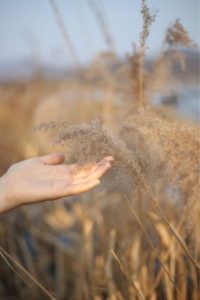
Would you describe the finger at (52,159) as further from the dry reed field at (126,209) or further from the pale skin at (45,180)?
the dry reed field at (126,209)

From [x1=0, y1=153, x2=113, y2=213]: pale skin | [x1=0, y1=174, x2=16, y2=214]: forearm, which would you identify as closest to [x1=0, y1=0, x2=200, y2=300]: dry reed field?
[x1=0, y1=153, x2=113, y2=213]: pale skin

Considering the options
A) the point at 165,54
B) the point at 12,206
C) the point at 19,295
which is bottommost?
the point at 19,295

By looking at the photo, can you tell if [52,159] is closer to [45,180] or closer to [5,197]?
[45,180]

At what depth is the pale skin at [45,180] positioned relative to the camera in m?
1.27

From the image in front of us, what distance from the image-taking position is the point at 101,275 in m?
1.97

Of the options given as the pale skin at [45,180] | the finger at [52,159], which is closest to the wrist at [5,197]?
the pale skin at [45,180]

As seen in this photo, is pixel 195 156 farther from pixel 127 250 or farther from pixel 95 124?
pixel 127 250

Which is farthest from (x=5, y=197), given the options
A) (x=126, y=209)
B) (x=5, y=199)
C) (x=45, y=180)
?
(x=126, y=209)

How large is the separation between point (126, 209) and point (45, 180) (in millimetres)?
893

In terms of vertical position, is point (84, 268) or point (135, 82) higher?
point (135, 82)

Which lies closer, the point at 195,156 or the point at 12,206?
the point at 195,156

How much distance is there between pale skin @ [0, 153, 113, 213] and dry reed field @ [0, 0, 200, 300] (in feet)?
0.18

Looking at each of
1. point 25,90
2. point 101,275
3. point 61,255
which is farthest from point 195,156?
point 25,90

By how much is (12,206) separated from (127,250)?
0.64 metres
